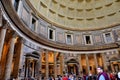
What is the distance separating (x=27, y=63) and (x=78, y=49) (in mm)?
10453

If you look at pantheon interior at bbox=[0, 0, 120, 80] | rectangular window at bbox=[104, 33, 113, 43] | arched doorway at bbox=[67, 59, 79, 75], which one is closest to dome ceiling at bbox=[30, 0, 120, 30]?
pantheon interior at bbox=[0, 0, 120, 80]

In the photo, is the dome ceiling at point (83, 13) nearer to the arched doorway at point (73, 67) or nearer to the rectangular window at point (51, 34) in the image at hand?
the rectangular window at point (51, 34)

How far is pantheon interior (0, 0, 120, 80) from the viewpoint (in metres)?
14.1

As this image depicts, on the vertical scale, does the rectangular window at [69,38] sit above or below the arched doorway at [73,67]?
above

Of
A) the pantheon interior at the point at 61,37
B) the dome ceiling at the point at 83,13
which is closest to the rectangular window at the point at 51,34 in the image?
the pantheon interior at the point at 61,37

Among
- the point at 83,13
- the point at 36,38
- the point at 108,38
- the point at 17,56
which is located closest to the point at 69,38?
the point at 83,13

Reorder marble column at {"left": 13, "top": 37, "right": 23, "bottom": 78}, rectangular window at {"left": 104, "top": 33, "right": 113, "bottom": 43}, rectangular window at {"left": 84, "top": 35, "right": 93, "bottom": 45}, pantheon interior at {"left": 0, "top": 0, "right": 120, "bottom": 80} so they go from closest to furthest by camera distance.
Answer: marble column at {"left": 13, "top": 37, "right": 23, "bottom": 78} → pantheon interior at {"left": 0, "top": 0, "right": 120, "bottom": 80} → rectangular window at {"left": 104, "top": 33, "right": 113, "bottom": 43} → rectangular window at {"left": 84, "top": 35, "right": 93, "bottom": 45}

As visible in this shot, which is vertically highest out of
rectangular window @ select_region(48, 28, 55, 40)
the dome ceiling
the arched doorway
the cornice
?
the dome ceiling

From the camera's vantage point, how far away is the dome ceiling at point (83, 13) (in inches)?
938

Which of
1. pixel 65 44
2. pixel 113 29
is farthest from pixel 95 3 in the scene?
pixel 65 44

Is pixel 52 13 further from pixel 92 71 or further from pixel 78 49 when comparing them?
pixel 92 71

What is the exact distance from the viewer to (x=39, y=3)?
2042 centimetres

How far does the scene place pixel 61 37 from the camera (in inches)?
906

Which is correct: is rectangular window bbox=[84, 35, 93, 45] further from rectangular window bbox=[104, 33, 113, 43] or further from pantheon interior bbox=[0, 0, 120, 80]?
rectangular window bbox=[104, 33, 113, 43]
